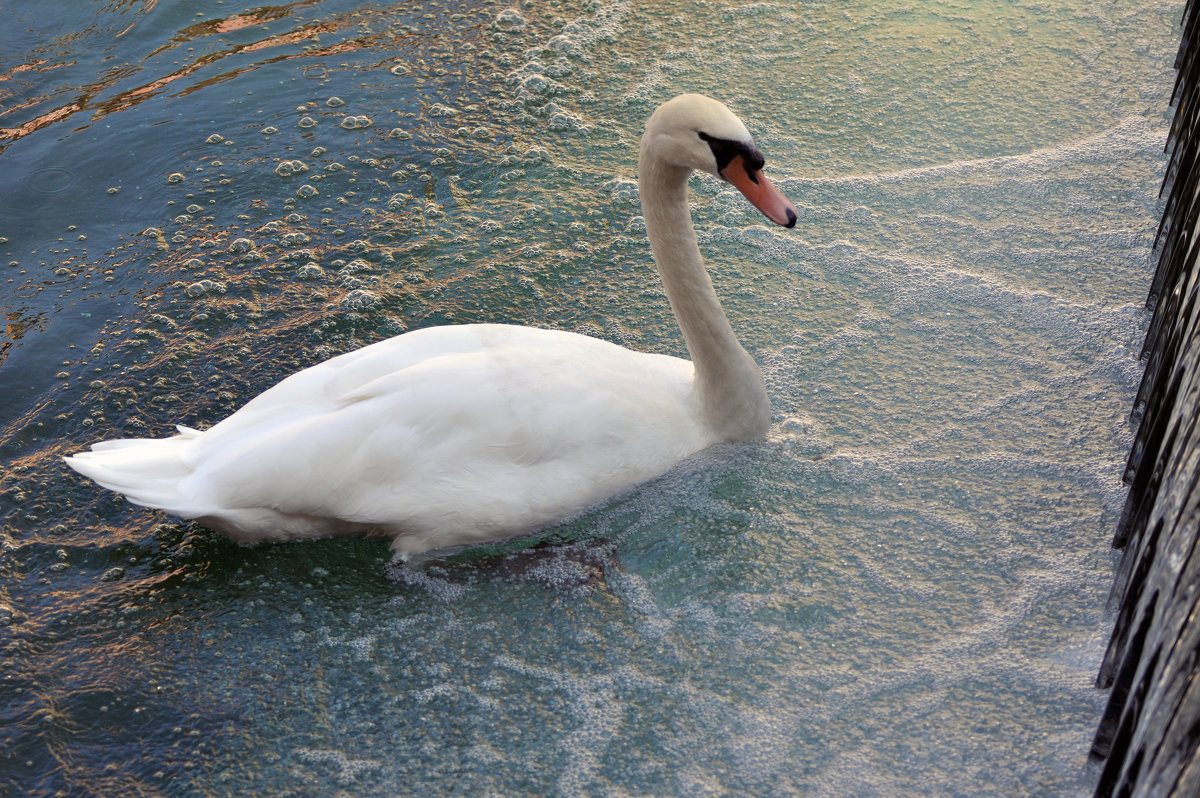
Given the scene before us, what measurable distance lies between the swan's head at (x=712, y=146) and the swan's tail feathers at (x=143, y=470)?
1.91 m

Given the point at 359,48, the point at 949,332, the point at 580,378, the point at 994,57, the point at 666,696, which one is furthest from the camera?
the point at 359,48

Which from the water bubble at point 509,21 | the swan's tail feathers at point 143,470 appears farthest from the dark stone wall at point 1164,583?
the water bubble at point 509,21

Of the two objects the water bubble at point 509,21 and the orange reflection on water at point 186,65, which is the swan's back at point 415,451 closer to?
the orange reflection on water at point 186,65

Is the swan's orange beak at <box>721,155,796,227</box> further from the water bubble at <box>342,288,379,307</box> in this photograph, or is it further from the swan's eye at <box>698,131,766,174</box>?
the water bubble at <box>342,288,379,307</box>

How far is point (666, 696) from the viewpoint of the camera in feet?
10.1

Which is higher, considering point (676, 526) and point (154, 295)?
point (154, 295)

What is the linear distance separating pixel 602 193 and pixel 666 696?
Answer: 2.92m

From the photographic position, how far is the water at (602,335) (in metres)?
3.04

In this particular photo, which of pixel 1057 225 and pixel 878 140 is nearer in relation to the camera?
pixel 1057 225

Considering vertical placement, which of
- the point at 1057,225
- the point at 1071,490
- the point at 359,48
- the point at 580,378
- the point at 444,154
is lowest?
the point at 1071,490

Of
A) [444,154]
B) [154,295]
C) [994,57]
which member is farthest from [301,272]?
[994,57]

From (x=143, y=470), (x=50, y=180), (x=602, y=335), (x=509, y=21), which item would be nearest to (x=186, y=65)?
(x=50, y=180)

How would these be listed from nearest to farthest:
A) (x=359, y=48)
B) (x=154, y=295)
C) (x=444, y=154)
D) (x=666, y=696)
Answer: (x=666, y=696)
(x=154, y=295)
(x=444, y=154)
(x=359, y=48)

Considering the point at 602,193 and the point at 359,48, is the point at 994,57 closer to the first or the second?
the point at 602,193
